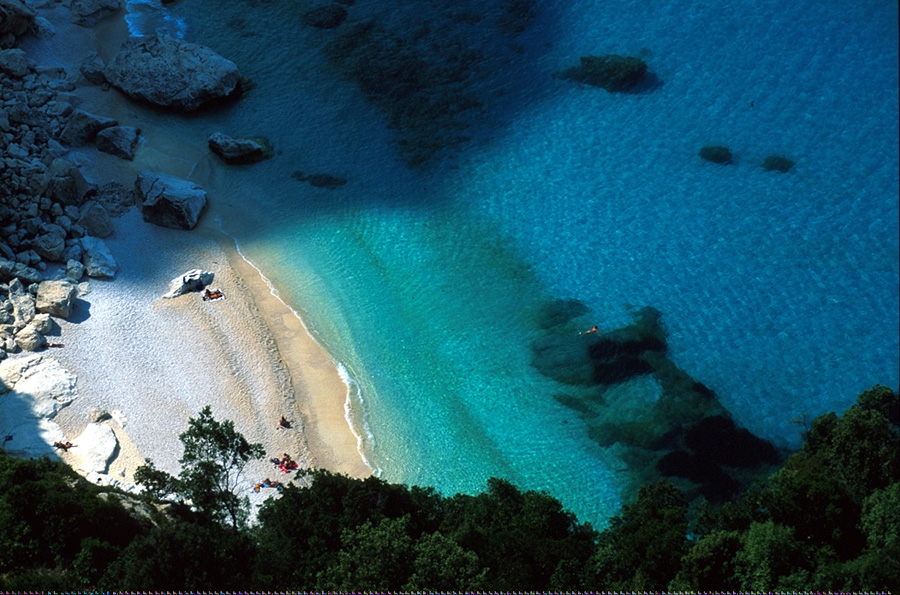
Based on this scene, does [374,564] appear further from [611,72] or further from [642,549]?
[611,72]

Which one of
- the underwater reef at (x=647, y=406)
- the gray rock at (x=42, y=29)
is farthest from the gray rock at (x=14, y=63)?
the underwater reef at (x=647, y=406)

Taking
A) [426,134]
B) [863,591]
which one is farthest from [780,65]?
[863,591]

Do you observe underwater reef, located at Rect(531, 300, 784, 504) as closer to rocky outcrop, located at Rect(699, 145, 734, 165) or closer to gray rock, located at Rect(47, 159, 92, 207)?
rocky outcrop, located at Rect(699, 145, 734, 165)

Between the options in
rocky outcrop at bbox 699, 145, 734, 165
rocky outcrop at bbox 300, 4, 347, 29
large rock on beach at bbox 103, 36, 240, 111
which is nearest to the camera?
rocky outcrop at bbox 699, 145, 734, 165

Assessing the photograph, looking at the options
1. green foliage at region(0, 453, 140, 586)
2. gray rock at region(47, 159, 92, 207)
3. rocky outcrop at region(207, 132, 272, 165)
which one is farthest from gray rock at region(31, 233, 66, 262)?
green foliage at region(0, 453, 140, 586)

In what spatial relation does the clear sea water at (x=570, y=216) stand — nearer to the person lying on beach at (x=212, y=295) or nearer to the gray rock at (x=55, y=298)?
the person lying on beach at (x=212, y=295)

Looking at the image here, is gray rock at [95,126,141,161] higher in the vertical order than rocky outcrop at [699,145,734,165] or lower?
lower

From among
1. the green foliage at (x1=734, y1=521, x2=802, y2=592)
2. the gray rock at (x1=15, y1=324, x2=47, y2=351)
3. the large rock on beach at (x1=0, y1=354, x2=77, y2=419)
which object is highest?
the green foliage at (x1=734, y1=521, x2=802, y2=592)
